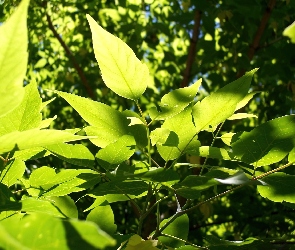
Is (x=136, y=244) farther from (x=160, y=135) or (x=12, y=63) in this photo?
(x=12, y=63)

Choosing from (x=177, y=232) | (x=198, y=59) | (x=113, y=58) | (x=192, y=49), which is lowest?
(x=198, y=59)

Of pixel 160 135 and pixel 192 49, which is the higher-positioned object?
pixel 160 135

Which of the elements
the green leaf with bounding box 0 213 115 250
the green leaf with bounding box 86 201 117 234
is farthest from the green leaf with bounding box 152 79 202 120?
the green leaf with bounding box 0 213 115 250

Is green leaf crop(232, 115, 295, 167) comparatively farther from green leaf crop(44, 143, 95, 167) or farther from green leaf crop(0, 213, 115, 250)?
green leaf crop(0, 213, 115, 250)

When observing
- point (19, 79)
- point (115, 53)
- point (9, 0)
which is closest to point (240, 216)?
point (9, 0)

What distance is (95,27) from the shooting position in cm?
44

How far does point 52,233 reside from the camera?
9.4 inches

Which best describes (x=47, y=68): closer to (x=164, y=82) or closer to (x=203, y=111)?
(x=164, y=82)

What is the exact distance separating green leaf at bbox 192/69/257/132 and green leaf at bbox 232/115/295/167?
0.03 meters

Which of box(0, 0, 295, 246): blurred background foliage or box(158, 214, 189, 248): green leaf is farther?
box(0, 0, 295, 246): blurred background foliage

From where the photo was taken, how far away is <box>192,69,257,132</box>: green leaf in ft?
1.43

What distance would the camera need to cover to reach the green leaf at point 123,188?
440mm

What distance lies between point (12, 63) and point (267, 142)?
249 mm

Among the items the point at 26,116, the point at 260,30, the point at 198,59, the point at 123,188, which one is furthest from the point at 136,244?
the point at 198,59
